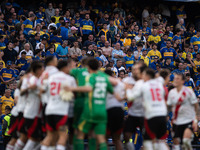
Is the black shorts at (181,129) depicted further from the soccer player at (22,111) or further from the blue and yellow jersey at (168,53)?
the blue and yellow jersey at (168,53)

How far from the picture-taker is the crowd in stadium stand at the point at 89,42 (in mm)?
16422

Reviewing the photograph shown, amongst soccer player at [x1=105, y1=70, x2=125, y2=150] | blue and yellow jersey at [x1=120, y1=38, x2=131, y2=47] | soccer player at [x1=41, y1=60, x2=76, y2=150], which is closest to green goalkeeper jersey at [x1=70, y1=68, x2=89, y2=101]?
soccer player at [x1=41, y1=60, x2=76, y2=150]

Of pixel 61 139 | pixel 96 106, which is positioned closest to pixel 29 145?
pixel 61 139

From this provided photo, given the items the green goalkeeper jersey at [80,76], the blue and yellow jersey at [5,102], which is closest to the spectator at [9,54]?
the blue and yellow jersey at [5,102]

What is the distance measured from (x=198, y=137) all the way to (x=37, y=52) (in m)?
7.40

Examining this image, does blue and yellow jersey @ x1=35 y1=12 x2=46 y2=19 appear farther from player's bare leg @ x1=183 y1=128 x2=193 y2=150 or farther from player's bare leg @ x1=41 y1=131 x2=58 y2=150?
player's bare leg @ x1=183 y1=128 x2=193 y2=150

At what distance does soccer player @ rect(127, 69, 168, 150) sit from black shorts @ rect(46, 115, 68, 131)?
154 cm

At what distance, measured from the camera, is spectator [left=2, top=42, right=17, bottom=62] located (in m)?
16.5

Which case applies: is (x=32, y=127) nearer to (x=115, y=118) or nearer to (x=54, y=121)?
(x=54, y=121)

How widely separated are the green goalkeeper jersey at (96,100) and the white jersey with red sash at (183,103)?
212cm

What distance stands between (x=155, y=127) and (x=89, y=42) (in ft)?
34.1

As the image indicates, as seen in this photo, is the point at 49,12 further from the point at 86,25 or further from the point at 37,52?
the point at 37,52

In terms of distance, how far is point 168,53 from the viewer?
64.5 feet

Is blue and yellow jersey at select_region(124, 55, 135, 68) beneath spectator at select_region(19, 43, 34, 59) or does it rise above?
beneath
